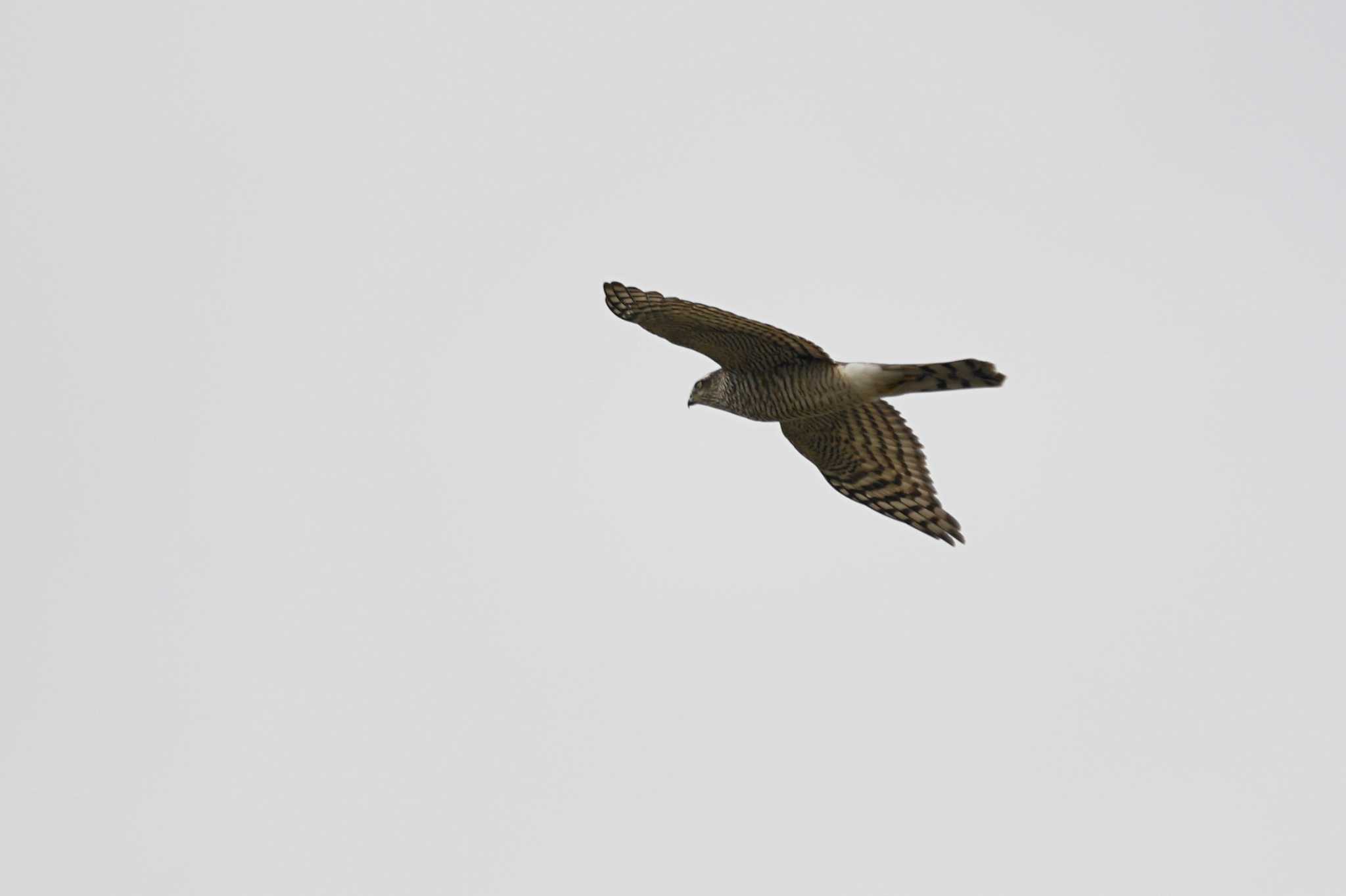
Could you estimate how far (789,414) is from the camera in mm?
14727

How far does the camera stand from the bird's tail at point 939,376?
1341 centimetres

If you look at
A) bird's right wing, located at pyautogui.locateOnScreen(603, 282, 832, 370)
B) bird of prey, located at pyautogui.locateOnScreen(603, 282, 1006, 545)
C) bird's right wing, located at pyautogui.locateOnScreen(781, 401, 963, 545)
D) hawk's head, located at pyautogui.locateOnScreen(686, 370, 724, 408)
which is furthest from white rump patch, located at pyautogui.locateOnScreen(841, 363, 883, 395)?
hawk's head, located at pyautogui.locateOnScreen(686, 370, 724, 408)

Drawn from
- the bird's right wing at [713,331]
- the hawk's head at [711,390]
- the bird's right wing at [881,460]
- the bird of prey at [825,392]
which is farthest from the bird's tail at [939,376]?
the hawk's head at [711,390]

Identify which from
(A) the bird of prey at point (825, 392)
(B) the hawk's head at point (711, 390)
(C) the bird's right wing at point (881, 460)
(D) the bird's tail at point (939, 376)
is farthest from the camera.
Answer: (C) the bird's right wing at point (881, 460)

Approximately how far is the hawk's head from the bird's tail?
1.52m

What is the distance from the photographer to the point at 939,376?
45.0ft

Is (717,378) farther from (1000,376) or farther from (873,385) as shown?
(1000,376)

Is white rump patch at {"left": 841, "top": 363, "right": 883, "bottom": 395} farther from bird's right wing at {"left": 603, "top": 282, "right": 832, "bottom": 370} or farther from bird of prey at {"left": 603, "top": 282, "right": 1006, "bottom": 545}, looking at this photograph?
bird's right wing at {"left": 603, "top": 282, "right": 832, "bottom": 370}

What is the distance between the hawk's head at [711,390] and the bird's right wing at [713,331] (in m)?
0.30

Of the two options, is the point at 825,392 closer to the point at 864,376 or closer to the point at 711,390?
the point at 864,376

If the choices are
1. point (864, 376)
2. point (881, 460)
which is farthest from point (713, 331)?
point (881, 460)

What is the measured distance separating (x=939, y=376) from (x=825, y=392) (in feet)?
3.54

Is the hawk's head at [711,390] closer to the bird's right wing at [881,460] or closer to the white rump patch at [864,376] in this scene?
the bird's right wing at [881,460]

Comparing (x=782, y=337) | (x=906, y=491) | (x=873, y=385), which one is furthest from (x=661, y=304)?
(x=906, y=491)
